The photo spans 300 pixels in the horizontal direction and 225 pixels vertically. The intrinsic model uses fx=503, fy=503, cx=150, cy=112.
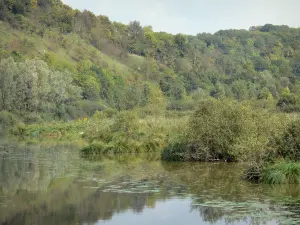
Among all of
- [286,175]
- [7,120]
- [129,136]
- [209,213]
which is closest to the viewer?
[209,213]

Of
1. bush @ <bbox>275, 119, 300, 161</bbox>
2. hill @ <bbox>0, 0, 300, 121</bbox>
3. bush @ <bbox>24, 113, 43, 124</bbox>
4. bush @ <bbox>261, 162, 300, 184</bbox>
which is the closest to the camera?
bush @ <bbox>261, 162, 300, 184</bbox>

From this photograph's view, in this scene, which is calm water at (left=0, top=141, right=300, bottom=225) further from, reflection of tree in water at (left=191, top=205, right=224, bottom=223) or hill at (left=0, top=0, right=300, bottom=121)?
hill at (left=0, top=0, right=300, bottom=121)

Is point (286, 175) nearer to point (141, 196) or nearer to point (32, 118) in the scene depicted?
point (141, 196)

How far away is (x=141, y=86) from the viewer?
408ft

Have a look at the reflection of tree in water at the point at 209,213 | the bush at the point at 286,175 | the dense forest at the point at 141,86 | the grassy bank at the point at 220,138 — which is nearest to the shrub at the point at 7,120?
the dense forest at the point at 141,86

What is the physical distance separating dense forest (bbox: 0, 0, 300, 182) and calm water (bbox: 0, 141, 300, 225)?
2.55 metres

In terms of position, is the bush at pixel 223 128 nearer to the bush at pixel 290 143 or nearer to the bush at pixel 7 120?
the bush at pixel 290 143

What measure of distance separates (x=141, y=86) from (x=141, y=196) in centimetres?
10632

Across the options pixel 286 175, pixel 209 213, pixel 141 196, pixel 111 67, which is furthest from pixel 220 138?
pixel 111 67

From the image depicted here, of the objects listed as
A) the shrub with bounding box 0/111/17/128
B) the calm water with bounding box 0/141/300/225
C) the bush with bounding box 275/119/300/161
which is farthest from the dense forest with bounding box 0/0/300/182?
the calm water with bounding box 0/141/300/225

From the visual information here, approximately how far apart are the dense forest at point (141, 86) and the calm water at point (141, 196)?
2.55 metres

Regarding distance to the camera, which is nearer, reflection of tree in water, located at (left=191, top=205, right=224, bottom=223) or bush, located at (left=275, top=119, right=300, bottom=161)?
reflection of tree in water, located at (left=191, top=205, right=224, bottom=223)

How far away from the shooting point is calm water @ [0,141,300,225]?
601 inches

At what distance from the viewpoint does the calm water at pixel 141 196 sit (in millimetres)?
15266
